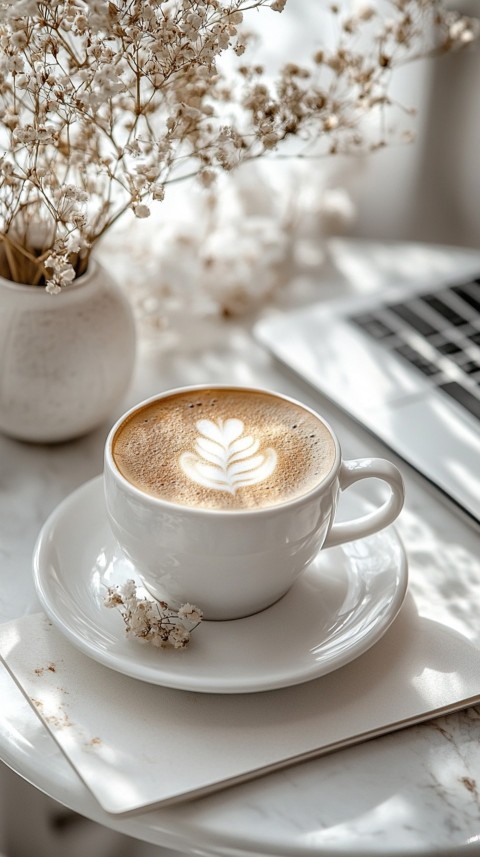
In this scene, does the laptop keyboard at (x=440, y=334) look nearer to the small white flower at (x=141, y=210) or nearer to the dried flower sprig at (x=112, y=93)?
the dried flower sprig at (x=112, y=93)

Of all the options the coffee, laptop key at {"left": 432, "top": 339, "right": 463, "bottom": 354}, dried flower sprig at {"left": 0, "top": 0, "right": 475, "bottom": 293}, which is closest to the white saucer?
the coffee

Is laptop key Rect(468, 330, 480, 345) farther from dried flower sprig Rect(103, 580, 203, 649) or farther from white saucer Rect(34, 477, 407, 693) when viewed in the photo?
dried flower sprig Rect(103, 580, 203, 649)

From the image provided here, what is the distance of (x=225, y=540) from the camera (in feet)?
2.46

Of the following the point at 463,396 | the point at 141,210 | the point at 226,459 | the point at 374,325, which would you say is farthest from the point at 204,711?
the point at 374,325

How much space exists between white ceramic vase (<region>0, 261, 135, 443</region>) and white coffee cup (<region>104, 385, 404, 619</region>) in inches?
8.2

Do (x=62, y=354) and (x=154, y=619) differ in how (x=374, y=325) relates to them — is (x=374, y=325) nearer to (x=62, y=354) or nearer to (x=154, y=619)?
(x=62, y=354)

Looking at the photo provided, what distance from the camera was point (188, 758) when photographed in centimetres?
72

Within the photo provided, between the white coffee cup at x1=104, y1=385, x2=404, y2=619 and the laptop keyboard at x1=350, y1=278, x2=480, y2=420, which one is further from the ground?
the white coffee cup at x1=104, y1=385, x2=404, y2=619

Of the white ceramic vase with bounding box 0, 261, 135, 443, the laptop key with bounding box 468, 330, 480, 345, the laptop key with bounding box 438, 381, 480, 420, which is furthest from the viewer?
the laptop key with bounding box 468, 330, 480, 345

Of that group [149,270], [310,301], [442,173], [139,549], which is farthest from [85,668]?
[442,173]

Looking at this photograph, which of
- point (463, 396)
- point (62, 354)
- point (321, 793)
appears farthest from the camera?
point (463, 396)

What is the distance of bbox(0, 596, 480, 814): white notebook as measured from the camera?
2.33ft

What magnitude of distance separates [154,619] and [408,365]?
0.55m

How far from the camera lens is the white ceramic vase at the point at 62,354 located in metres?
1.00
